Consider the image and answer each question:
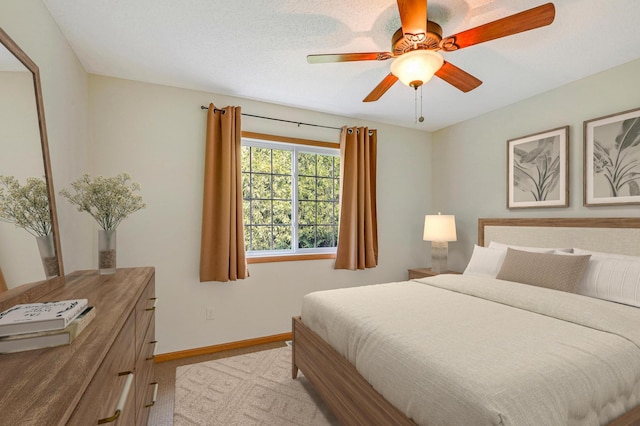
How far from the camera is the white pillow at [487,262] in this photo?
2.72 m

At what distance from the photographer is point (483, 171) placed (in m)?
3.50

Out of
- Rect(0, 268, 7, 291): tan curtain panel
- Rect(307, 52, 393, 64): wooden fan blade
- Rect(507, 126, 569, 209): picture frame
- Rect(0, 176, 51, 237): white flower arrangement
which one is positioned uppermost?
Rect(307, 52, 393, 64): wooden fan blade

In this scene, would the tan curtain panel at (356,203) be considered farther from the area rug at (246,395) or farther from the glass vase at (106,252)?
the glass vase at (106,252)

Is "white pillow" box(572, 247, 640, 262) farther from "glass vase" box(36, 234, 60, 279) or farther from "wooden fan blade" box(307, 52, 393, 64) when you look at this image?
"glass vase" box(36, 234, 60, 279)

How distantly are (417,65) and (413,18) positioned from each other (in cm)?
28

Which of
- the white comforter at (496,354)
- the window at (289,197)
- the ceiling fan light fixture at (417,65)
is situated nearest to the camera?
the white comforter at (496,354)

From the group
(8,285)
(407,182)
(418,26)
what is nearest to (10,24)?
(8,285)

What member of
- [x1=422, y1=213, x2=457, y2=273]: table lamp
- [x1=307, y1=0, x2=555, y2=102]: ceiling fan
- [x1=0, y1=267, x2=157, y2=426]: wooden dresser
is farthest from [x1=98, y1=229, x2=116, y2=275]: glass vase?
[x1=422, y1=213, x2=457, y2=273]: table lamp

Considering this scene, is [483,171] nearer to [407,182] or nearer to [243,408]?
[407,182]

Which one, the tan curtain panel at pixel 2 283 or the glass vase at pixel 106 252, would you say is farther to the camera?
the glass vase at pixel 106 252

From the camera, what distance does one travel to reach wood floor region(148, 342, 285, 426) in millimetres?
1948

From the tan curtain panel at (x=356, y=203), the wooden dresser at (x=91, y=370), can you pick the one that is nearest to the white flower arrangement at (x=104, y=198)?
the wooden dresser at (x=91, y=370)

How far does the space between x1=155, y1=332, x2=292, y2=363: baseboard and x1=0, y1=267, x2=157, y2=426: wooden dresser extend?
1.19 metres

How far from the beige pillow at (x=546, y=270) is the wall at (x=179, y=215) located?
1.89m
